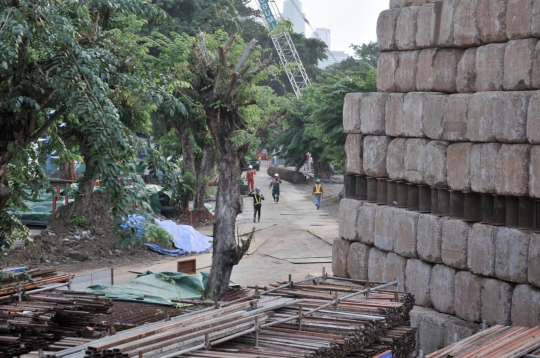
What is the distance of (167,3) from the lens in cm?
3425

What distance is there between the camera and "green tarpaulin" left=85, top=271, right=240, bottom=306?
14118 millimetres

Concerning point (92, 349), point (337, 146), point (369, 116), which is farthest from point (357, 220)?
point (337, 146)

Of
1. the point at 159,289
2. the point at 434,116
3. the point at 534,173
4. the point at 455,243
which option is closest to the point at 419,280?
the point at 455,243

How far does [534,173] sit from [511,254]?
1.14m

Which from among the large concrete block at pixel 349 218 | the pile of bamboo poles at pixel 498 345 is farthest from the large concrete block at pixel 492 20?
the pile of bamboo poles at pixel 498 345

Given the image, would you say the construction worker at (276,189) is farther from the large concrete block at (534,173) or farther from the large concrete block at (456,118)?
the large concrete block at (534,173)

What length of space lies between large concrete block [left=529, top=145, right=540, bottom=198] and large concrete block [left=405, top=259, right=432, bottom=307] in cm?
237

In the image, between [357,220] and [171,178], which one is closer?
[171,178]

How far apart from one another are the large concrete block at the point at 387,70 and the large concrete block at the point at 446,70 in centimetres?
100

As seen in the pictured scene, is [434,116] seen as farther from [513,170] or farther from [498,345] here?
[498,345]

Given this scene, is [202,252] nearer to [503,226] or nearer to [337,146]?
[337,146]

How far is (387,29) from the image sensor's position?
12.6 meters

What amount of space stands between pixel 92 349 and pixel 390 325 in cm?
400

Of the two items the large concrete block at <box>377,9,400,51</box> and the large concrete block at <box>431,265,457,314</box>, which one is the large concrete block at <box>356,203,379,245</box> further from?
the large concrete block at <box>377,9,400,51</box>
